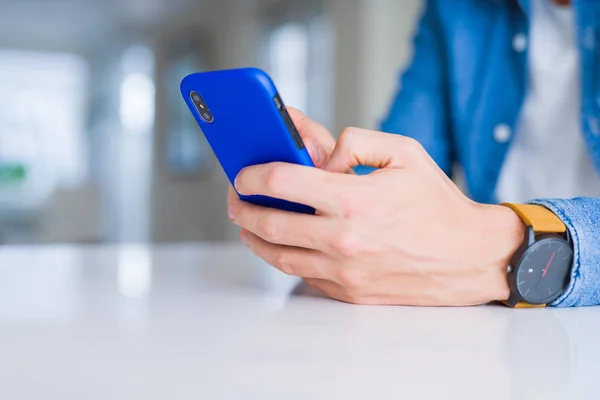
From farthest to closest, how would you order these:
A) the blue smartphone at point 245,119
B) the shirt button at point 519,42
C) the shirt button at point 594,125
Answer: the shirt button at point 519,42
the shirt button at point 594,125
the blue smartphone at point 245,119

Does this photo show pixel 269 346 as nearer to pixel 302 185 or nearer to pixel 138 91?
pixel 302 185

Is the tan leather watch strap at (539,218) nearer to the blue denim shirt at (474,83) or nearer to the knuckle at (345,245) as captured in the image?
the knuckle at (345,245)

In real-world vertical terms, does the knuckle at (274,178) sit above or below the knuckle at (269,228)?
above

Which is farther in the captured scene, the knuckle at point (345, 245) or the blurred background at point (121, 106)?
the blurred background at point (121, 106)

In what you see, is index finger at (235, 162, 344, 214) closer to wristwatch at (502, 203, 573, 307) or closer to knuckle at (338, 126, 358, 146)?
knuckle at (338, 126, 358, 146)

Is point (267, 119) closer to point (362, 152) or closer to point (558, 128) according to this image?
point (362, 152)

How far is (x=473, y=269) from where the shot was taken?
613mm

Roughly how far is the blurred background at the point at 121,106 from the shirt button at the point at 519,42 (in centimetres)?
427

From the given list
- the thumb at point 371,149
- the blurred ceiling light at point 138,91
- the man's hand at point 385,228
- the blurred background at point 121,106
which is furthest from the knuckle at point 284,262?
the blurred ceiling light at point 138,91

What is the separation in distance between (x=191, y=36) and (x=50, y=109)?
2.47 m

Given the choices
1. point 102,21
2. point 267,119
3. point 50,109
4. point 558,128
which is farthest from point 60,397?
point 50,109

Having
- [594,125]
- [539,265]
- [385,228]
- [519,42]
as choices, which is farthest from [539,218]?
[519,42]

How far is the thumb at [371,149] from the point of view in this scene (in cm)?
58

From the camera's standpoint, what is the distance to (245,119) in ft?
1.86
